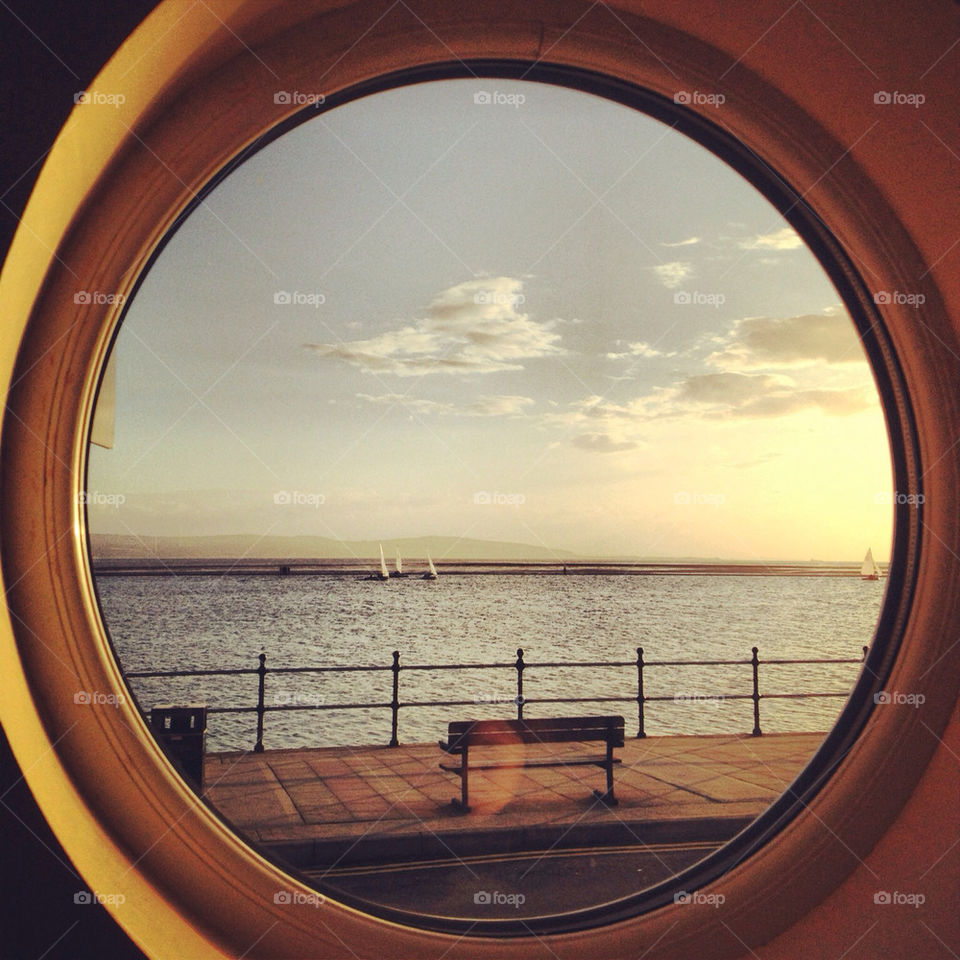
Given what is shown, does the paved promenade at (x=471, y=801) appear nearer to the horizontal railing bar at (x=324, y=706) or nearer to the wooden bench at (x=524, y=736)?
the wooden bench at (x=524, y=736)

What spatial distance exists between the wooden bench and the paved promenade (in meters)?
0.22

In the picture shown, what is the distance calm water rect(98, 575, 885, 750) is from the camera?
1609 cm

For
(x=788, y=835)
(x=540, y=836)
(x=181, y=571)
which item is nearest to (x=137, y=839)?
(x=788, y=835)

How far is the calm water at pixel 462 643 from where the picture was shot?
634 inches

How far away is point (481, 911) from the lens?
3.51m

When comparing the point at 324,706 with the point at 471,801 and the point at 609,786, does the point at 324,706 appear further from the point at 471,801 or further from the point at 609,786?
the point at 609,786

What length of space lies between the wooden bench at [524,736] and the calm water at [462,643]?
1.94 feet

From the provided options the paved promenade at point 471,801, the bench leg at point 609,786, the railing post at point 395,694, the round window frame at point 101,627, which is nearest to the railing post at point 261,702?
the paved promenade at point 471,801

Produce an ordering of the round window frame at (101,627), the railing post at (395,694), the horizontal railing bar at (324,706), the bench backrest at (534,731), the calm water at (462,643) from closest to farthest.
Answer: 1. the round window frame at (101,627)
2. the bench backrest at (534,731)
3. the horizontal railing bar at (324,706)
4. the railing post at (395,694)
5. the calm water at (462,643)

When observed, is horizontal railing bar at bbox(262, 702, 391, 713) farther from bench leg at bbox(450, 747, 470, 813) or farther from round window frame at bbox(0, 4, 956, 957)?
round window frame at bbox(0, 4, 956, 957)

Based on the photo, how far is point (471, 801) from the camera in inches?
191

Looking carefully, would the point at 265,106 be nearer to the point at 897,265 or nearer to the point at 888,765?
the point at 897,265

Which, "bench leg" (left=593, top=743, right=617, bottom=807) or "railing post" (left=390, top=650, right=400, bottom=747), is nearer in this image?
"bench leg" (left=593, top=743, right=617, bottom=807)

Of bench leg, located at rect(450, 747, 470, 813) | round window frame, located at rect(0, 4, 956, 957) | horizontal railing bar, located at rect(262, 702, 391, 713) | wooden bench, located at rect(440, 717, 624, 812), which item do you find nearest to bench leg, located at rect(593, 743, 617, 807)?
wooden bench, located at rect(440, 717, 624, 812)
